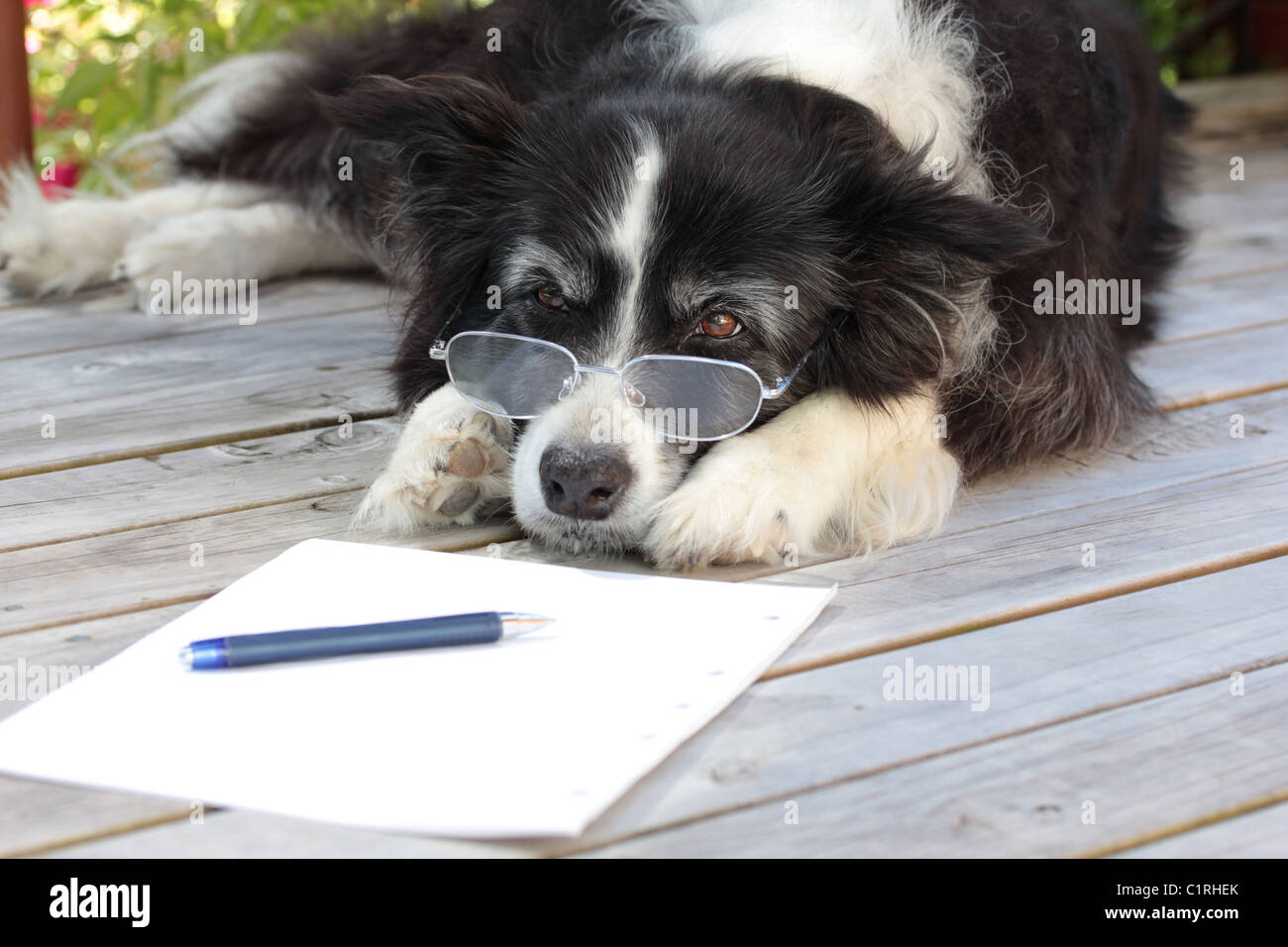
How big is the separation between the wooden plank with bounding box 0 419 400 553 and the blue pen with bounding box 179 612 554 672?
2.30 feet

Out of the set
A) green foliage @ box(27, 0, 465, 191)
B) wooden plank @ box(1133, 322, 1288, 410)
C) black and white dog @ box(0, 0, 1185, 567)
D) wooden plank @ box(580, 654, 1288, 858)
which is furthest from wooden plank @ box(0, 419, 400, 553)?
green foliage @ box(27, 0, 465, 191)

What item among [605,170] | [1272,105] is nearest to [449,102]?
[605,170]

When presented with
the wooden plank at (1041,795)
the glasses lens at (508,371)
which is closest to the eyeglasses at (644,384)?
the glasses lens at (508,371)

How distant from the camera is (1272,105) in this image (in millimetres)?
6094

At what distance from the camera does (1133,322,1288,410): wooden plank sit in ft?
10.2

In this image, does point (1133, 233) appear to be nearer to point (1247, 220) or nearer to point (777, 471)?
point (1247, 220)

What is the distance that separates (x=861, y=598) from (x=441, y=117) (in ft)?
3.77

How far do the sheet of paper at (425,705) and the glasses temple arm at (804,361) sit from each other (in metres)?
0.44

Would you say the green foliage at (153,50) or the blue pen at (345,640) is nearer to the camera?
the blue pen at (345,640)

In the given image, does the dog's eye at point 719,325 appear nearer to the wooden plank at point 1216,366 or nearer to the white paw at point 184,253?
the wooden plank at point 1216,366

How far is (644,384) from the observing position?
2309mm

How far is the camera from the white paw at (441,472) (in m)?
2.37

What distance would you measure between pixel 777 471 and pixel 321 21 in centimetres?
310

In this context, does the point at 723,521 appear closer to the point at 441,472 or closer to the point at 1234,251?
the point at 441,472
